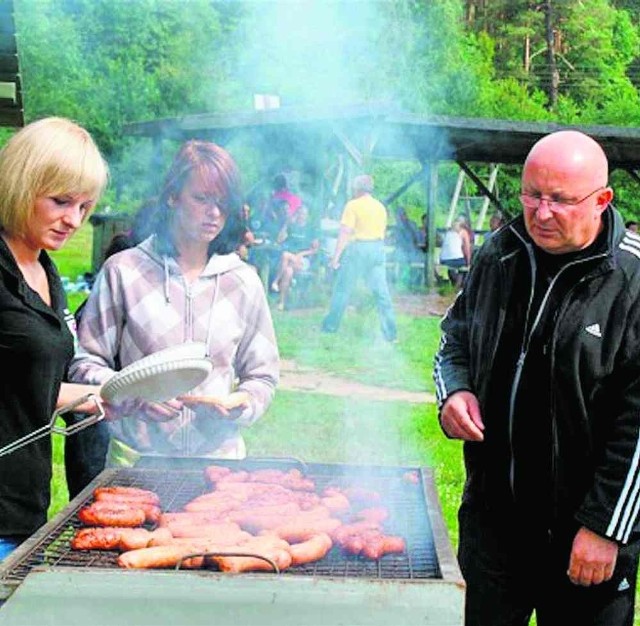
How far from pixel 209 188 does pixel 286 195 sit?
A: 10.8m

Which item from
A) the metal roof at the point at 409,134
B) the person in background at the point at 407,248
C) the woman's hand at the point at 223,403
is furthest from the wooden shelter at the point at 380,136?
the woman's hand at the point at 223,403

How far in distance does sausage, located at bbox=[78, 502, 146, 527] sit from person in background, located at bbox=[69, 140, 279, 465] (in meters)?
0.49

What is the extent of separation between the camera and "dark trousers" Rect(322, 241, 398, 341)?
460 inches

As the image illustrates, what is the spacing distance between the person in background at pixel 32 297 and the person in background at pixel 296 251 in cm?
1103

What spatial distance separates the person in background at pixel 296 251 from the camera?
13969 mm

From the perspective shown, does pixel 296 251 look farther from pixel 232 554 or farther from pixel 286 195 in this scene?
pixel 232 554

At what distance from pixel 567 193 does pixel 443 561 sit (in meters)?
1.09

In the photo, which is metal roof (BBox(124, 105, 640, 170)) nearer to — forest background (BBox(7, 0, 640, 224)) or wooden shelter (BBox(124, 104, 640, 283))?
wooden shelter (BBox(124, 104, 640, 283))

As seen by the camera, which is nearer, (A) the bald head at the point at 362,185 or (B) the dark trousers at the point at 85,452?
(B) the dark trousers at the point at 85,452

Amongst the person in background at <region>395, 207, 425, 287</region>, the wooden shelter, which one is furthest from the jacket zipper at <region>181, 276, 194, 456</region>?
the person in background at <region>395, 207, 425, 287</region>

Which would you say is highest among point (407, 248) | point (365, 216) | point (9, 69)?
point (9, 69)

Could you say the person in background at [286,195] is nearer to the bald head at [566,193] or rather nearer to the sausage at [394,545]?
the bald head at [566,193]

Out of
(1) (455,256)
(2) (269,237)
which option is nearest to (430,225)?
(1) (455,256)

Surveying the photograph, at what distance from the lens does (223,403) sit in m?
3.13
